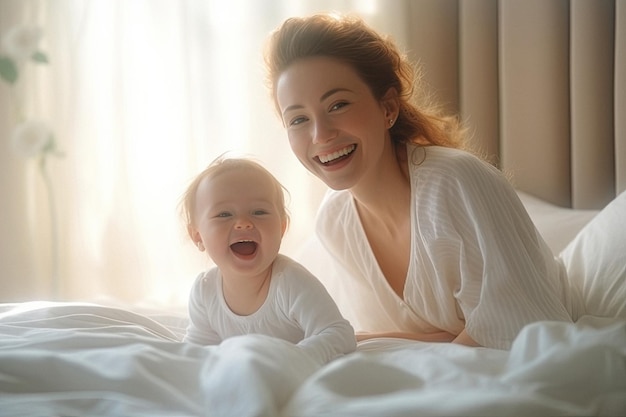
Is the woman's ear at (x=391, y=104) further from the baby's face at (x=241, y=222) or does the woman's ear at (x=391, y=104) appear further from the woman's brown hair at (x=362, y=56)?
the baby's face at (x=241, y=222)

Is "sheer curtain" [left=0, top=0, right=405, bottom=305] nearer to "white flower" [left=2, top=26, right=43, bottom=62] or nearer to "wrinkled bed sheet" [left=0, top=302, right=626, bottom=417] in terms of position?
"white flower" [left=2, top=26, right=43, bottom=62]

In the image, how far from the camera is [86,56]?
2371mm

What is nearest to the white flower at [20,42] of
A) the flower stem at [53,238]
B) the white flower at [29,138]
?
the white flower at [29,138]

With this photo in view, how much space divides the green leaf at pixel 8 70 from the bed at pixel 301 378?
1425 mm

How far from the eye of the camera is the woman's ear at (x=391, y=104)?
1514 millimetres

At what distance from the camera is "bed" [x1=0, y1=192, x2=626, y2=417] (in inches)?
31.4

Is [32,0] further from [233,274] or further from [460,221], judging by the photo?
[460,221]

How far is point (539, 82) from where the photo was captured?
6.87ft

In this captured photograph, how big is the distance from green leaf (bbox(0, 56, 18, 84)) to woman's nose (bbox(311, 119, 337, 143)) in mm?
1372

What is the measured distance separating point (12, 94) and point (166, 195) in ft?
1.96

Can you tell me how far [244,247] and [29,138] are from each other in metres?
1.31

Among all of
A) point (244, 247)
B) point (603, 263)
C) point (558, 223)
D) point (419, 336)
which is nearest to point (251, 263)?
point (244, 247)

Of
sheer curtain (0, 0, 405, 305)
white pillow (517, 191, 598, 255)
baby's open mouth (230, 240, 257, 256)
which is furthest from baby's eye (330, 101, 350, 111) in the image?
sheer curtain (0, 0, 405, 305)

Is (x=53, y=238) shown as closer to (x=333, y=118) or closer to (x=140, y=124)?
(x=140, y=124)
